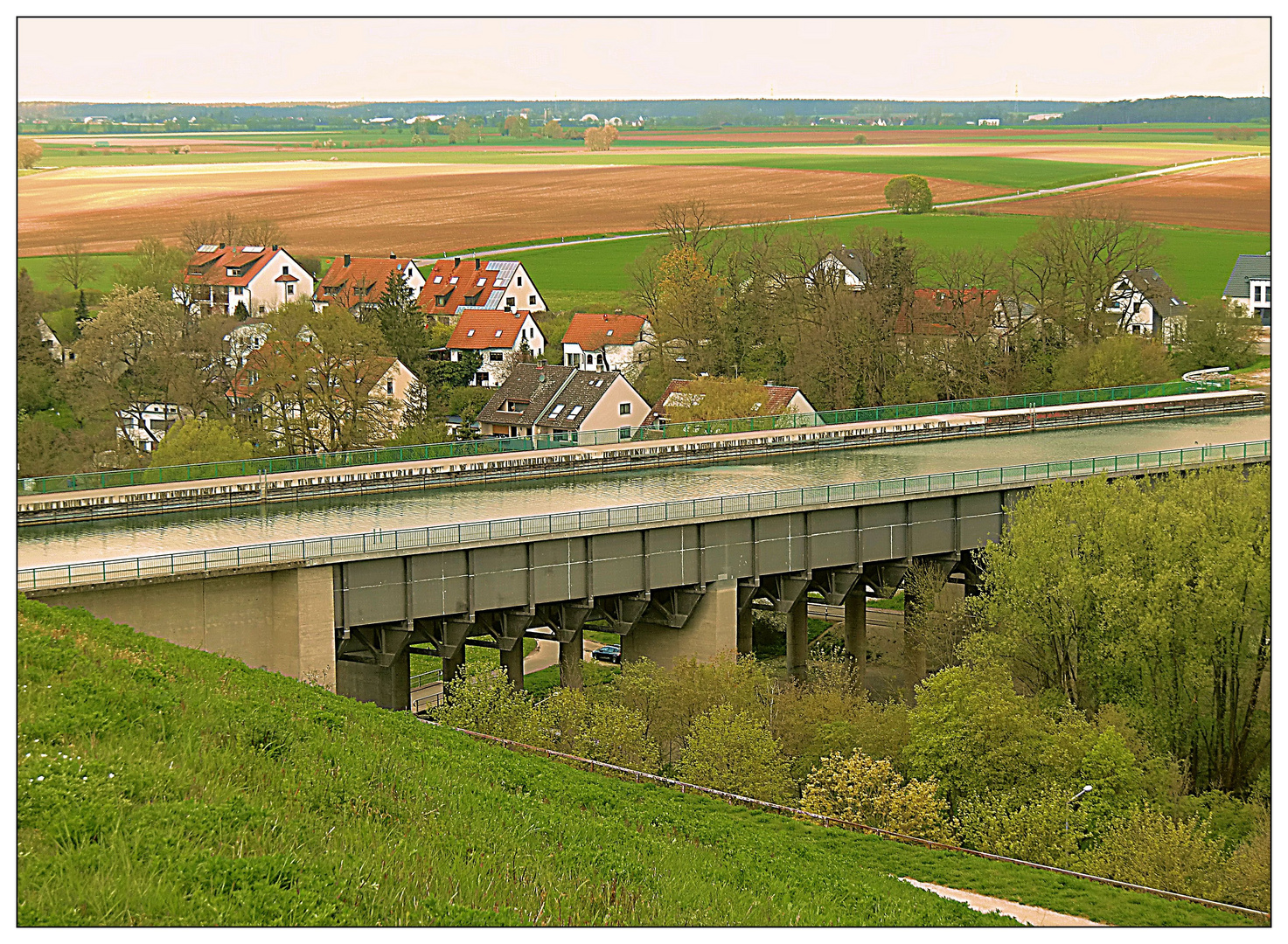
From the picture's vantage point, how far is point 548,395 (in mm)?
80438

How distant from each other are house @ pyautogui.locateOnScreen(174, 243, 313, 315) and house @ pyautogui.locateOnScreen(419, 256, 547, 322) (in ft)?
29.5

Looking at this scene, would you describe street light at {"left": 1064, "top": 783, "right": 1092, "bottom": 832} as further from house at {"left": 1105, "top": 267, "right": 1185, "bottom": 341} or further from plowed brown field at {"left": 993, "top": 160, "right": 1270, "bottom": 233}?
plowed brown field at {"left": 993, "top": 160, "right": 1270, "bottom": 233}

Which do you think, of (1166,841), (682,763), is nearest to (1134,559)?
(1166,841)

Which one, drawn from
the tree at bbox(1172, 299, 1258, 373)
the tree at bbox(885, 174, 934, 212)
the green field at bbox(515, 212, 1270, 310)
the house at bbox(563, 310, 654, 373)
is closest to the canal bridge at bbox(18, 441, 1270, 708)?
the tree at bbox(1172, 299, 1258, 373)

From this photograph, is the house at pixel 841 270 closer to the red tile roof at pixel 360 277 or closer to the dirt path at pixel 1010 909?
the red tile roof at pixel 360 277

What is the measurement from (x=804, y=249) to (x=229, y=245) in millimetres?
43131

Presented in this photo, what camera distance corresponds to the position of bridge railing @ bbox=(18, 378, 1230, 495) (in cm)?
3962

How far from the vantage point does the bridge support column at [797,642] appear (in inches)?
1823

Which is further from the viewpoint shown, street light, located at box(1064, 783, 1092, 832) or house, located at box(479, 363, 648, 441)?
house, located at box(479, 363, 648, 441)

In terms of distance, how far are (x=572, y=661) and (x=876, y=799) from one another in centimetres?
1173

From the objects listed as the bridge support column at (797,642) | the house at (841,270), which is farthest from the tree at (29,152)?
the bridge support column at (797,642)

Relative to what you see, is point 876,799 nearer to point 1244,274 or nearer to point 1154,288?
point 1154,288

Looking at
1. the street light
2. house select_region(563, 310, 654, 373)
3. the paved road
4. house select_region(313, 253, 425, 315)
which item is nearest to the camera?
the street light

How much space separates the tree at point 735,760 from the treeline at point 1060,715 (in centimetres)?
6
